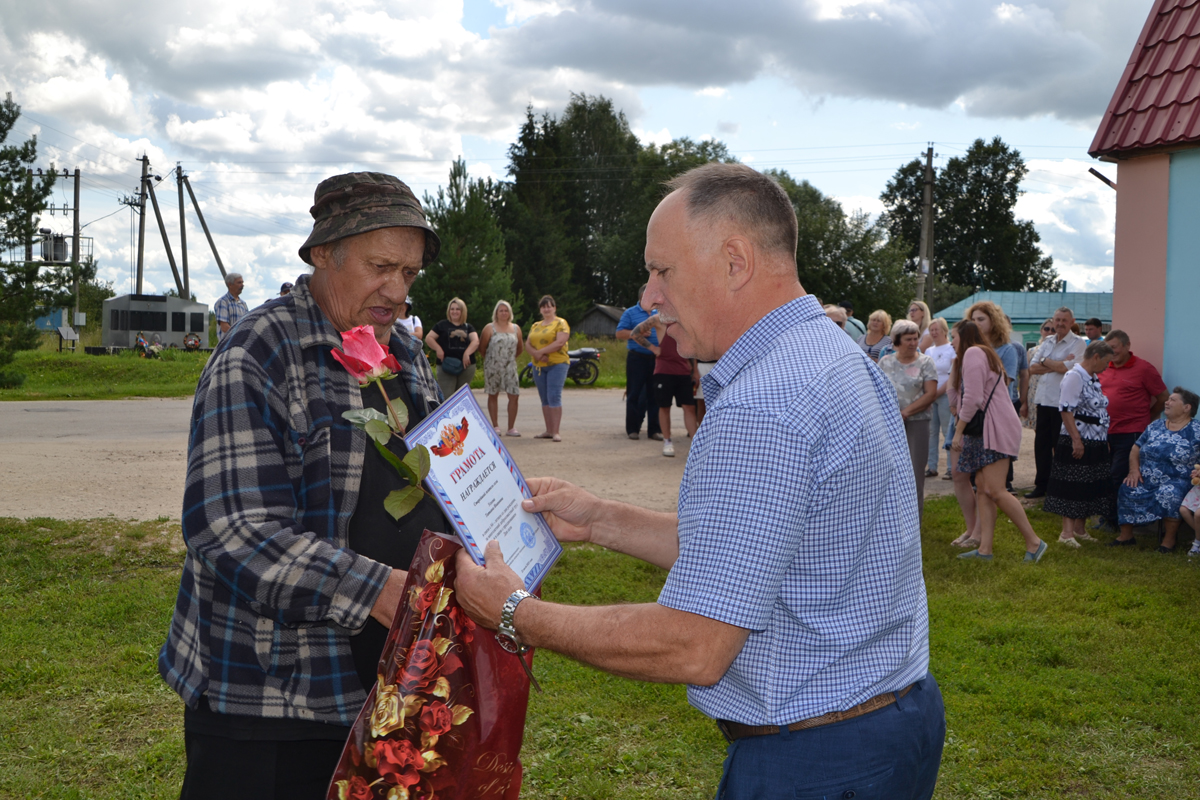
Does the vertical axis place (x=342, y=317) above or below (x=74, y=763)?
above

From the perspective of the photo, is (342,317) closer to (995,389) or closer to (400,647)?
(400,647)

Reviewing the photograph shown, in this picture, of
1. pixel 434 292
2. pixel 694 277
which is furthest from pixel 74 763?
pixel 434 292

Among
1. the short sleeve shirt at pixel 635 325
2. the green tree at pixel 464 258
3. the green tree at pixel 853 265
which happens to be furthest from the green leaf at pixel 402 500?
the green tree at pixel 853 265

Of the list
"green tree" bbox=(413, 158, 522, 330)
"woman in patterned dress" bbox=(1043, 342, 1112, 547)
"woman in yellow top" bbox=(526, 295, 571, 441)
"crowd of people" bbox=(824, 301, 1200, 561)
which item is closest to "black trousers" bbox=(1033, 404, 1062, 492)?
"crowd of people" bbox=(824, 301, 1200, 561)

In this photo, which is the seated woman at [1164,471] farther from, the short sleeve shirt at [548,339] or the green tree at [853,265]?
the green tree at [853,265]

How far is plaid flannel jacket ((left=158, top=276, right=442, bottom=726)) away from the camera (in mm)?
1997

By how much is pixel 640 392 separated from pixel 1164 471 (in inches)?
267

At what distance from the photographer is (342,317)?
2416 millimetres

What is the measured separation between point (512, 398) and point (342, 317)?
10.6 meters

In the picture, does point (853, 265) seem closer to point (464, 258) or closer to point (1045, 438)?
point (464, 258)

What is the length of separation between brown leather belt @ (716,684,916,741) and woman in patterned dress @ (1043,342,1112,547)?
7757 mm

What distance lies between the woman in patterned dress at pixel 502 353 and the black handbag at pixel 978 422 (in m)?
6.40

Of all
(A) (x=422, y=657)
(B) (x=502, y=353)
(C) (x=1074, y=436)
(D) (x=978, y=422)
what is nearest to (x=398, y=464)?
(A) (x=422, y=657)

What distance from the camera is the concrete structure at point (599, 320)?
56.4 meters
